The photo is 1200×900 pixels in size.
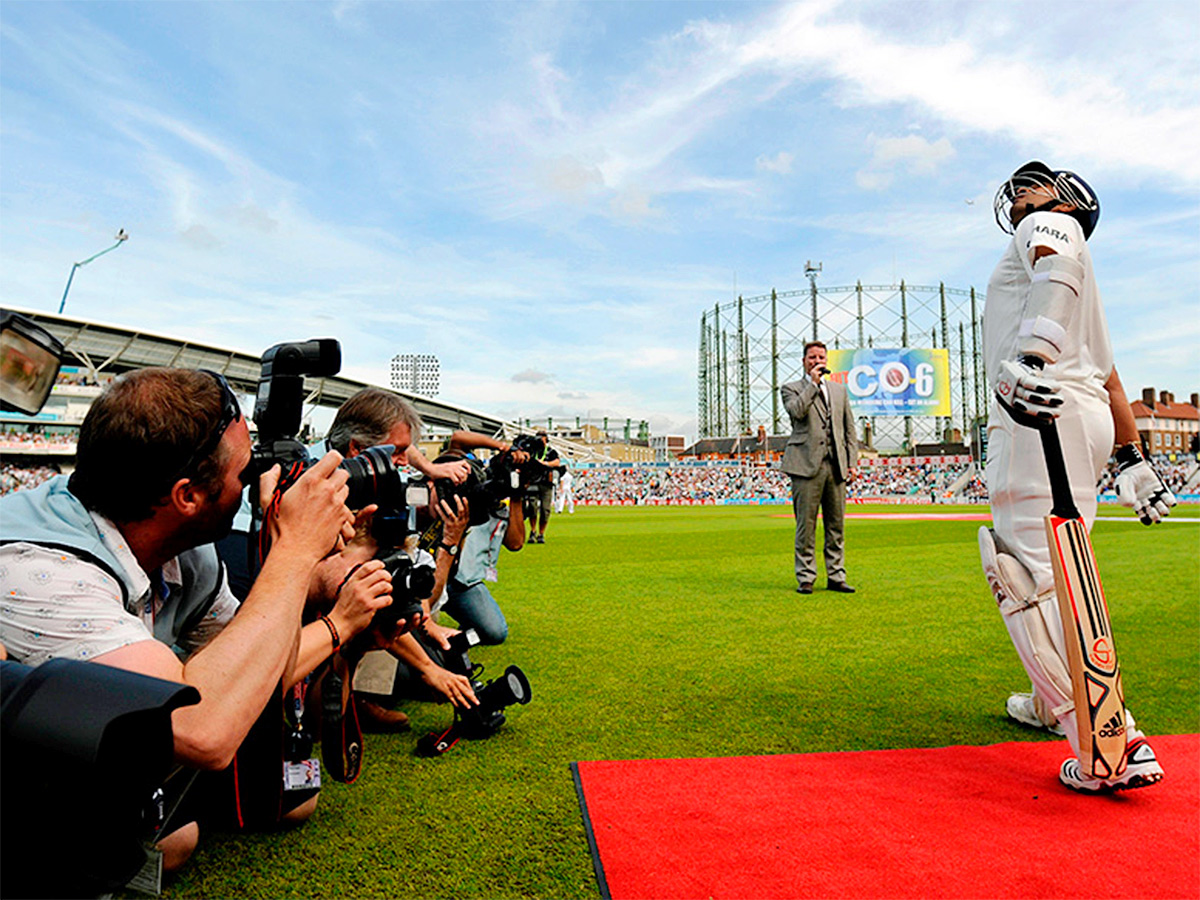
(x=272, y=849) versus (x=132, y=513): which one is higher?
(x=132, y=513)

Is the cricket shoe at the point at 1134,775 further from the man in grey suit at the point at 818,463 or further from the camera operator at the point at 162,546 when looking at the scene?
the man in grey suit at the point at 818,463

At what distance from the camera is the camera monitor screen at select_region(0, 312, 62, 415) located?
1.25 meters

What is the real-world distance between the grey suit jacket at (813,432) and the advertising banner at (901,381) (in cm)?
4551

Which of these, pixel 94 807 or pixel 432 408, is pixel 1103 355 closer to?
pixel 94 807

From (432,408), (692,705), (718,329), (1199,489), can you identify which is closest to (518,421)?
(432,408)

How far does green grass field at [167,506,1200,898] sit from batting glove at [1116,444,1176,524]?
890 mm

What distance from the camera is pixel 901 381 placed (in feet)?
167

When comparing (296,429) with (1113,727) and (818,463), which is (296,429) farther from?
(818,463)

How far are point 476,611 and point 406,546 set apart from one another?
6.01 ft

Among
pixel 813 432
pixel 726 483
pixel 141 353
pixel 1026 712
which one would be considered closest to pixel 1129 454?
pixel 1026 712

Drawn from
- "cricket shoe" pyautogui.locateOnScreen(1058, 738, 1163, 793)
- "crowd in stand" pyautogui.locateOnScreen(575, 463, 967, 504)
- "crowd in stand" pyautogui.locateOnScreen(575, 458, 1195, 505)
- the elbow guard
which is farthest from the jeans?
"crowd in stand" pyautogui.locateOnScreen(575, 463, 967, 504)

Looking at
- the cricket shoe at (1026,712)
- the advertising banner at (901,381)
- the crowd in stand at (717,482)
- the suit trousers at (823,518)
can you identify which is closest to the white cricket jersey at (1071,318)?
the cricket shoe at (1026,712)

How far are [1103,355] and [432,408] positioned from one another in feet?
199

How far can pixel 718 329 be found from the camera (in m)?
68.8
